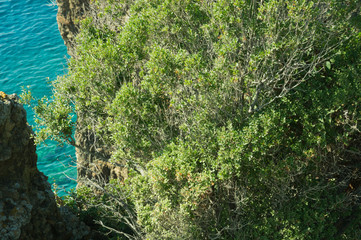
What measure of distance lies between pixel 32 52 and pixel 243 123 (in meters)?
31.2

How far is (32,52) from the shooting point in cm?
3778

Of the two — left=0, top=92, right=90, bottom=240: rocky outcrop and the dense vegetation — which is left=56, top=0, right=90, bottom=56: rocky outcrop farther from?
left=0, top=92, right=90, bottom=240: rocky outcrop

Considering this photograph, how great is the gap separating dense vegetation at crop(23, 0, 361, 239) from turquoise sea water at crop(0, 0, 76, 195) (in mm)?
15622

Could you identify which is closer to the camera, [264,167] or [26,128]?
[264,167]

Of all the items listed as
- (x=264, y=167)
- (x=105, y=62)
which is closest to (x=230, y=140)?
(x=264, y=167)

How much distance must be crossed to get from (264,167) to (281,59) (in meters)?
3.78

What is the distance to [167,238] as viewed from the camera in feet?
41.8

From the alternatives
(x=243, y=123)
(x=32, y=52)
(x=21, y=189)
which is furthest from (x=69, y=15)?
(x=243, y=123)

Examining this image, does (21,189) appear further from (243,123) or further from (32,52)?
(32,52)

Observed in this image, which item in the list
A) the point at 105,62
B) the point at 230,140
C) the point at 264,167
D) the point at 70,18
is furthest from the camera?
the point at 70,18

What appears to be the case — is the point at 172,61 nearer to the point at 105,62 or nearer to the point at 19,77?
the point at 105,62

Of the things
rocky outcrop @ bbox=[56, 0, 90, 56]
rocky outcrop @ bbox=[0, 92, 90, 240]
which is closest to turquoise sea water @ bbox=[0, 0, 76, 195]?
rocky outcrop @ bbox=[56, 0, 90, 56]

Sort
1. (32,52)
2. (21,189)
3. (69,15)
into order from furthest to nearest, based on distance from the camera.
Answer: (32,52) < (69,15) < (21,189)

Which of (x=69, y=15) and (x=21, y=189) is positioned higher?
(x=69, y=15)
